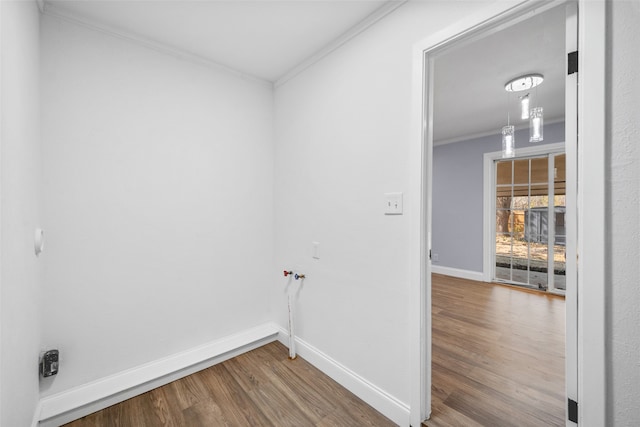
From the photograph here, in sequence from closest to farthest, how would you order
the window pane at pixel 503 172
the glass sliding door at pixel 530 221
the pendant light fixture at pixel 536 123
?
the pendant light fixture at pixel 536 123 < the glass sliding door at pixel 530 221 < the window pane at pixel 503 172

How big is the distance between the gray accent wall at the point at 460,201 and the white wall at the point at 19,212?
17.3 feet

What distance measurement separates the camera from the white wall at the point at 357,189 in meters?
1.52

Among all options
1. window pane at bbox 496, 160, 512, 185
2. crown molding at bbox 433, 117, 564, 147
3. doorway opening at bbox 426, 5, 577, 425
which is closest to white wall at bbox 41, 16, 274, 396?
doorway opening at bbox 426, 5, 577, 425

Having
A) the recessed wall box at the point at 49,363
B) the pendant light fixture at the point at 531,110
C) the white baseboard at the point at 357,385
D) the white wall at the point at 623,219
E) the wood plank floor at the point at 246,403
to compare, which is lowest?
the wood plank floor at the point at 246,403

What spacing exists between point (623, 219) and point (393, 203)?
2.91 ft

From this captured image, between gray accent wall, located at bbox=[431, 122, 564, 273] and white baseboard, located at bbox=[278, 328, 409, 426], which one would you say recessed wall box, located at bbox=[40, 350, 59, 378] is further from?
gray accent wall, located at bbox=[431, 122, 564, 273]

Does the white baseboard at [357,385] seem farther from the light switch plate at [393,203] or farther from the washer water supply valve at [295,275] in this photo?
the light switch plate at [393,203]

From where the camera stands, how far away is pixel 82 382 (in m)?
1.69

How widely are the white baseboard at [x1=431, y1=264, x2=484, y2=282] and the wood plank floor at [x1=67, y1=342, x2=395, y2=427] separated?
12.4 feet

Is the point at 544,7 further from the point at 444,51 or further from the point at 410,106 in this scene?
the point at 410,106

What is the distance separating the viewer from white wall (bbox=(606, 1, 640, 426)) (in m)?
0.87

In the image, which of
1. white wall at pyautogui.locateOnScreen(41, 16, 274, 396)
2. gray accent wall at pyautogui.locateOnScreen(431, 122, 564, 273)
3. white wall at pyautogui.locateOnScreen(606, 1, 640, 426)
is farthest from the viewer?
gray accent wall at pyautogui.locateOnScreen(431, 122, 564, 273)

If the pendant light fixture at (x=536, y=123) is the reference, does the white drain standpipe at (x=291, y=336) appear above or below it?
below

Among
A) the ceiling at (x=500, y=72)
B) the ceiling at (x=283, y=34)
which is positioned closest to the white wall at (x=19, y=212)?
the ceiling at (x=283, y=34)
